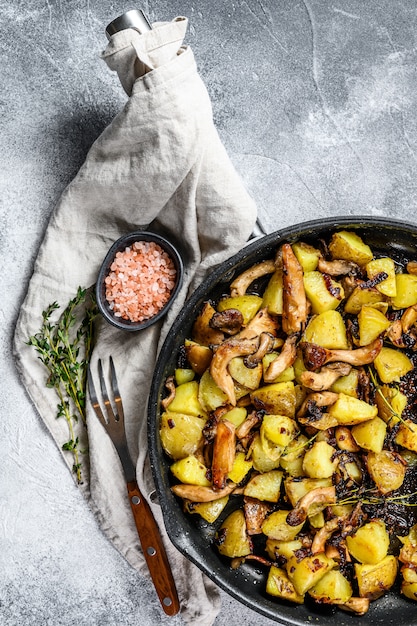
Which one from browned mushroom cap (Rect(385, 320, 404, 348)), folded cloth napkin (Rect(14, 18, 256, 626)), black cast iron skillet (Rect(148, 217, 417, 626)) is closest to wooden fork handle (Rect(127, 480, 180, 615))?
folded cloth napkin (Rect(14, 18, 256, 626))

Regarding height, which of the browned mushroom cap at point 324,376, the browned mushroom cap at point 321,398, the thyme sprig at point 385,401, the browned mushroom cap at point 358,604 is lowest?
the browned mushroom cap at point 358,604

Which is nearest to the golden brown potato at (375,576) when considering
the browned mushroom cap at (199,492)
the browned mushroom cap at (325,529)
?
the browned mushroom cap at (325,529)

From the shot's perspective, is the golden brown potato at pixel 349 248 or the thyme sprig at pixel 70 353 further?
the thyme sprig at pixel 70 353

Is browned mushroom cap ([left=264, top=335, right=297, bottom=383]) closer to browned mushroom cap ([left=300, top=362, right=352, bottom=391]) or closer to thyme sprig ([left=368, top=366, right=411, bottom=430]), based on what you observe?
browned mushroom cap ([left=300, top=362, right=352, bottom=391])

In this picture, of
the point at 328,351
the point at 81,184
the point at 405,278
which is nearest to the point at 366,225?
the point at 405,278

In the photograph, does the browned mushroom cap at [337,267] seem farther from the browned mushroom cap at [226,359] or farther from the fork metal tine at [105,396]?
the fork metal tine at [105,396]

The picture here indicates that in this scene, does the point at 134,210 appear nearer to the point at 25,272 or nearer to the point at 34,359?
the point at 25,272

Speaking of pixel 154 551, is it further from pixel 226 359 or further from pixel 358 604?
pixel 226 359
